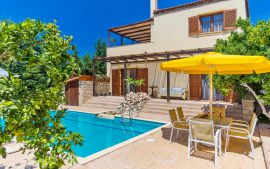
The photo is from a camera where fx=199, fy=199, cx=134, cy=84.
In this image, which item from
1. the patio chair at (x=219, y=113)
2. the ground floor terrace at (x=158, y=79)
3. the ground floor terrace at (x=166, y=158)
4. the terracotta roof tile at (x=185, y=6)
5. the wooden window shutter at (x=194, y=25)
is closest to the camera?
the ground floor terrace at (x=166, y=158)

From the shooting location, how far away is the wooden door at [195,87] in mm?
15766

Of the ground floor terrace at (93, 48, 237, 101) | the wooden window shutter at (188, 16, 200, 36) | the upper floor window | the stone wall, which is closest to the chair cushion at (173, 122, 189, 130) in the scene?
the ground floor terrace at (93, 48, 237, 101)

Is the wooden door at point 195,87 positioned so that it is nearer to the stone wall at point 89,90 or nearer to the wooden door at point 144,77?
the wooden door at point 144,77

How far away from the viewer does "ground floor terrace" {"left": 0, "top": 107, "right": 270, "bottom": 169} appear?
496cm

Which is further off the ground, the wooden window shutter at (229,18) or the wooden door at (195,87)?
the wooden window shutter at (229,18)

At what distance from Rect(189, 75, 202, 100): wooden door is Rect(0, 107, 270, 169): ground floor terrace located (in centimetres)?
895

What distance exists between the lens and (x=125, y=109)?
1430 centimetres

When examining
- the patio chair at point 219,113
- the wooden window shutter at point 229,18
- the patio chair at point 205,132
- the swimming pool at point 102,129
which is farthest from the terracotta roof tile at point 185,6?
the patio chair at point 205,132

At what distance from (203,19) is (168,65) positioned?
11.7 metres

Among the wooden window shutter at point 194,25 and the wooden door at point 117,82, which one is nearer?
the wooden window shutter at point 194,25

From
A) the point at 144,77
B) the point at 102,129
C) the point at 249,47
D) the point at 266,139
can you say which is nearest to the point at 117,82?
the point at 144,77

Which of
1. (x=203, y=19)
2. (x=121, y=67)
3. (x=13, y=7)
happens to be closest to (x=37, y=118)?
(x=203, y=19)

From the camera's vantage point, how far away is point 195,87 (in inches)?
627

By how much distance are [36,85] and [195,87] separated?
A: 1493cm
